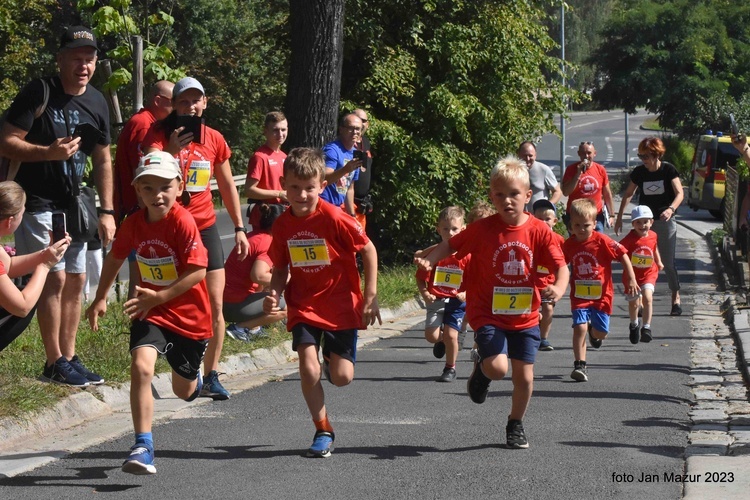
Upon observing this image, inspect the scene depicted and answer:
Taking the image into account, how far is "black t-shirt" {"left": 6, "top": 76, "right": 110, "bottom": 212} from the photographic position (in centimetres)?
757

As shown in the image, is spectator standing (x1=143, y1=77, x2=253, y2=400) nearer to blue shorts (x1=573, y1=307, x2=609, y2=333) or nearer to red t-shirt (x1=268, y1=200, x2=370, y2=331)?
red t-shirt (x1=268, y1=200, x2=370, y2=331)

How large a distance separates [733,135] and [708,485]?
4.22 metres

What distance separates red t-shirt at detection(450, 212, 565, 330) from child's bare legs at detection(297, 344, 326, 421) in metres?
1.04

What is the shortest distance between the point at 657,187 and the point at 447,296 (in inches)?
182

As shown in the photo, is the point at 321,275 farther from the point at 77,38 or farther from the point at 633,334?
the point at 633,334

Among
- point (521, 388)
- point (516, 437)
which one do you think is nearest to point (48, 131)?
point (521, 388)

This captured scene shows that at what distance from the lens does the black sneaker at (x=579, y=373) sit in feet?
30.5

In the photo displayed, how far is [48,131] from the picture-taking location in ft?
25.1

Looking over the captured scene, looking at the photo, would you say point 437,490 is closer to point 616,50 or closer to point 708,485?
point 708,485

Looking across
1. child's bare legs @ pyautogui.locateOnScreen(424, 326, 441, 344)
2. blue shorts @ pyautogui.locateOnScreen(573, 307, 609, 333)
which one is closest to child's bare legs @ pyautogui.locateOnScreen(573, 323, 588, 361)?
blue shorts @ pyautogui.locateOnScreen(573, 307, 609, 333)

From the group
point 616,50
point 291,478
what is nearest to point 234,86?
point 616,50

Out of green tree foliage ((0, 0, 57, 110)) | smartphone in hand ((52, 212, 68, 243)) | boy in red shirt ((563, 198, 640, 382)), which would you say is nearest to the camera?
smartphone in hand ((52, 212, 68, 243))

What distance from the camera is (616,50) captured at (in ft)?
150

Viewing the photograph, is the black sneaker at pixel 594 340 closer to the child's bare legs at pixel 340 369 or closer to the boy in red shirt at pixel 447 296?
the boy in red shirt at pixel 447 296
